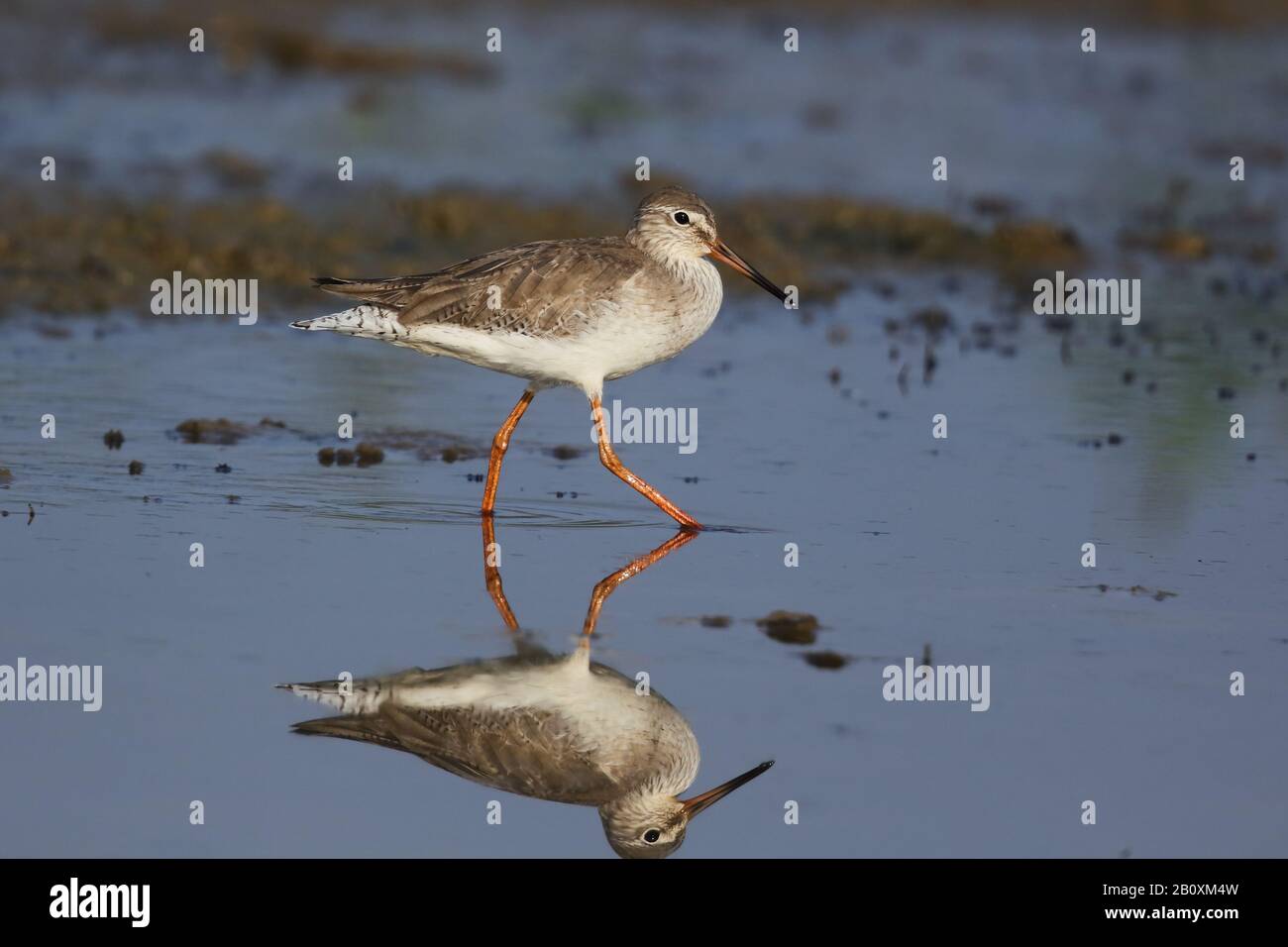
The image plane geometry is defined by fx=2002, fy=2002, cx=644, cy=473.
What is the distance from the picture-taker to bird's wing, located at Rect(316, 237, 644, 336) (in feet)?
34.3

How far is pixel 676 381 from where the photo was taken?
45.5ft

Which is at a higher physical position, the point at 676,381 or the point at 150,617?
the point at 676,381

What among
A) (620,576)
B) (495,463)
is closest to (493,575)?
(620,576)

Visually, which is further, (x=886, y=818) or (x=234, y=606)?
(x=234, y=606)

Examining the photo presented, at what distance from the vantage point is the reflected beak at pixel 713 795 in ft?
23.4

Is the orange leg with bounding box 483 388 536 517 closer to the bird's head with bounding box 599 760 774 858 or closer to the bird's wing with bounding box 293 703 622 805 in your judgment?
the bird's wing with bounding box 293 703 622 805

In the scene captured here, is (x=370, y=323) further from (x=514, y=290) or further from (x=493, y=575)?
(x=493, y=575)

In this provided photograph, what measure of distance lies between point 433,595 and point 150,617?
1281 millimetres

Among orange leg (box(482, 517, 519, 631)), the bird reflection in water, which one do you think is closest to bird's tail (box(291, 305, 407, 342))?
orange leg (box(482, 517, 519, 631))

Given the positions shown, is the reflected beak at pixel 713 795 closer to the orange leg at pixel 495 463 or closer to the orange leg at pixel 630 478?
the orange leg at pixel 630 478

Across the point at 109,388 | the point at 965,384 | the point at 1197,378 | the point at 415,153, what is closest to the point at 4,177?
the point at 415,153

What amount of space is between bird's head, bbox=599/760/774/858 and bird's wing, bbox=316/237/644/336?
3786 mm

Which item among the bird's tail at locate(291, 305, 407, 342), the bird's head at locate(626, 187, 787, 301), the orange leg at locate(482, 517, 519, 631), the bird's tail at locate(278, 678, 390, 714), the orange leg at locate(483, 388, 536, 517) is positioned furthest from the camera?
the bird's head at locate(626, 187, 787, 301)
